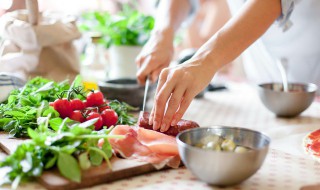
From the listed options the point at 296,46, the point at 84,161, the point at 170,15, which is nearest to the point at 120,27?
the point at 170,15

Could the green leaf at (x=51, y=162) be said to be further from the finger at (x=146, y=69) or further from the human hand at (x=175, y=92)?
the finger at (x=146, y=69)

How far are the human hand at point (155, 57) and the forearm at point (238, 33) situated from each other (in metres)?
0.40

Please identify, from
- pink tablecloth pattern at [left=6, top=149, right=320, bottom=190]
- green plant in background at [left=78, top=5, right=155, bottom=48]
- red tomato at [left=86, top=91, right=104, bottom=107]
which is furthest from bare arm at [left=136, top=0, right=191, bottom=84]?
pink tablecloth pattern at [left=6, top=149, right=320, bottom=190]

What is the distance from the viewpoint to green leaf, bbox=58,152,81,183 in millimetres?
1016

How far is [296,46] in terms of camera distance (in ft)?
6.51

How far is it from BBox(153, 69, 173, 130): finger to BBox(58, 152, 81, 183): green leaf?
12.2 inches

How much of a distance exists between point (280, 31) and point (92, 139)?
1143mm

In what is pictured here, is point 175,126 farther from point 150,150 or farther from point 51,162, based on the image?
point 51,162

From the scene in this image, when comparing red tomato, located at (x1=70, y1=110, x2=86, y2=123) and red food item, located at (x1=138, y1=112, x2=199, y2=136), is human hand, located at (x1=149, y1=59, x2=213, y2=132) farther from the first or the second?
red tomato, located at (x1=70, y1=110, x2=86, y2=123)

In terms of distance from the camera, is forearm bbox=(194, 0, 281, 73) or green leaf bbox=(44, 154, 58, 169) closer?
green leaf bbox=(44, 154, 58, 169)

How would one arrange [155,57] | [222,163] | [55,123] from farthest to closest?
[155,57] < [55,123] < [222,163]

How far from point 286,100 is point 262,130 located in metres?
0.18

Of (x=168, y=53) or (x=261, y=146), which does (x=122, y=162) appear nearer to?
(x=261, y=146)

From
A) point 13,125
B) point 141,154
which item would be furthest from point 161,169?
point 13,125
